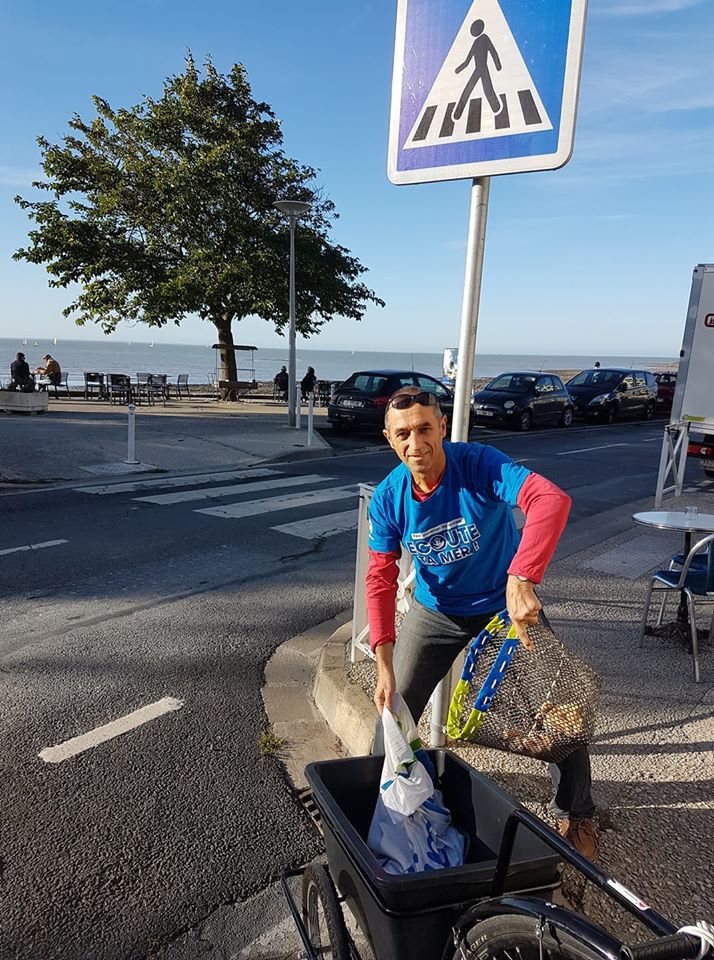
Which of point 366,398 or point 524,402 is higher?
point 366,398

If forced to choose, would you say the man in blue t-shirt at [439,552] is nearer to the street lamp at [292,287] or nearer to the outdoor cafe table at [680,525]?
the outdoor cafe table at [680,525]

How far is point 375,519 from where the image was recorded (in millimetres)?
2703

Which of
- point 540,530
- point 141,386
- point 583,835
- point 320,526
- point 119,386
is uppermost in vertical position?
point 540,530

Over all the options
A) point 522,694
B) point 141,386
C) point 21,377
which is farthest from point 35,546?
point 141,386

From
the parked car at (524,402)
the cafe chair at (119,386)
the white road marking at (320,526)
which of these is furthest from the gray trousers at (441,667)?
the cafe chair at (119,386)

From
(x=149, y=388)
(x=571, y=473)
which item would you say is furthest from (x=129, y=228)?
(x=571, y=473)

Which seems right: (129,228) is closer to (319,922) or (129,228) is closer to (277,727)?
(277,727)

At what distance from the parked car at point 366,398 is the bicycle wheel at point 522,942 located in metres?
16.4

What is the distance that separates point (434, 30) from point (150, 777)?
3.42m

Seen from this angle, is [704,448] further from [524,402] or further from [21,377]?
[21,377]

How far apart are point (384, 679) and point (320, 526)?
627 centimetres

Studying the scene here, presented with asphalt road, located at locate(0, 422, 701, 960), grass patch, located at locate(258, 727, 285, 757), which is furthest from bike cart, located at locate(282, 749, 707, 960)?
grass patch, located at locate(258, 727, 285, 757)

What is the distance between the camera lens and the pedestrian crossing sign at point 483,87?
2.54m

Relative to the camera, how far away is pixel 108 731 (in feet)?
12.8
